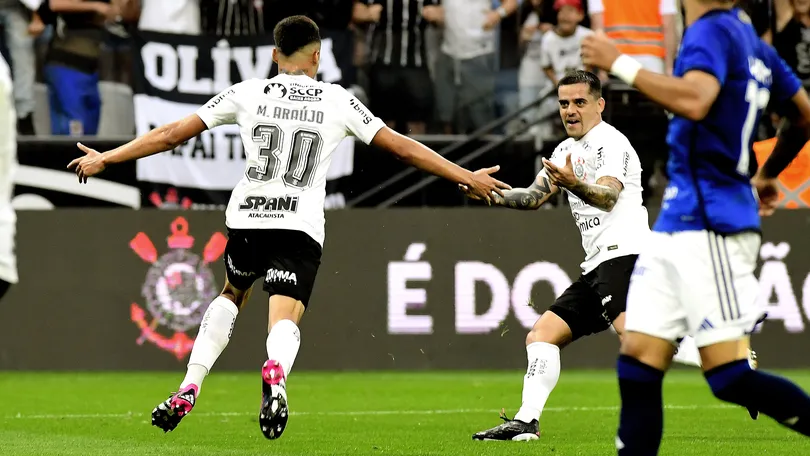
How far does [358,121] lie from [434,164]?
48 centimetres

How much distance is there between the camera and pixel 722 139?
507 cm

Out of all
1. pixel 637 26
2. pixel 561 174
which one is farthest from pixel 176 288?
pixel 561 174

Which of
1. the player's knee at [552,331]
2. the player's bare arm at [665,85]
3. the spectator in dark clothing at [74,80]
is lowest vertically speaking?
the player's knee at [552,331]

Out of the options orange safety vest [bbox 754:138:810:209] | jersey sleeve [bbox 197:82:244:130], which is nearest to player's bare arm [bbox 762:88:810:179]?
jersey sleeve [bbox 197:82:244:130]

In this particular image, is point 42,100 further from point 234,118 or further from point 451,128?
point 234,118

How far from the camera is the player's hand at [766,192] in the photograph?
226 inches

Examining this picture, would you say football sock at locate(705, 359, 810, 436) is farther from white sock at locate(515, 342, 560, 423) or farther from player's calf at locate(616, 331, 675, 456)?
white sock at locate(515, 342, 560, 423)

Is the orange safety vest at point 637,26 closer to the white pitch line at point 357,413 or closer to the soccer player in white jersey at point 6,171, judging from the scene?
the white pitch line at point 357,413

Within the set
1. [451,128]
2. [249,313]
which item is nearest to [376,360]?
[249,313]

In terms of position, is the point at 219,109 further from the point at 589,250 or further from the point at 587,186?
the point at 589,250

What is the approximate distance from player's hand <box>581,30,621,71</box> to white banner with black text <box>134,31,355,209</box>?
872cm

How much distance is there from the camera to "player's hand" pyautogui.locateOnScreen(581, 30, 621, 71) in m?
4.74

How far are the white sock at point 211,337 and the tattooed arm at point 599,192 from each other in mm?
2148

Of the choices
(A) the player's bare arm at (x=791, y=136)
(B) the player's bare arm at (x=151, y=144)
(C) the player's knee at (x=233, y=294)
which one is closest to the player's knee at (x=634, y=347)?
(A) the player's bare arm at (x=791, y=136)
